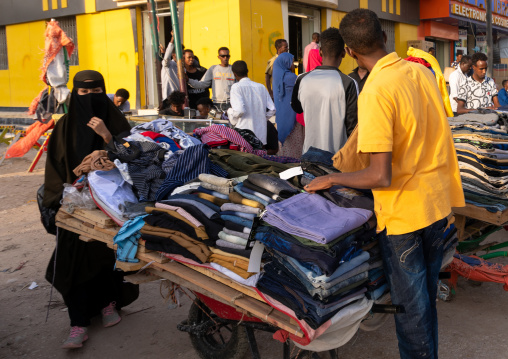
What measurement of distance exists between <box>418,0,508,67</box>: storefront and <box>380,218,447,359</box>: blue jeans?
750 inches

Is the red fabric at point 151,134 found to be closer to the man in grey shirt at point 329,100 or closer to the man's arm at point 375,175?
the man in grey shirt at point 329,100

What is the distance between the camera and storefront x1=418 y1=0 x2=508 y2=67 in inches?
775

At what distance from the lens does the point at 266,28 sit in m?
13.4

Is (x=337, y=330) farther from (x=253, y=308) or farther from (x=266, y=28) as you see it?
(x=266, y=28)

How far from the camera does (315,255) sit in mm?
2227

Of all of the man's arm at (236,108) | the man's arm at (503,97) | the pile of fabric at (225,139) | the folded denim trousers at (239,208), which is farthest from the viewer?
the man's arm at (503,97)

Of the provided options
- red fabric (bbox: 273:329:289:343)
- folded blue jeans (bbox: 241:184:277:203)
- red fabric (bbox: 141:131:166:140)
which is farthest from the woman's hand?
red fabric (bbox: 273:329:289:343)

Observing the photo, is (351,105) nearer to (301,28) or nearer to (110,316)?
(110,316)

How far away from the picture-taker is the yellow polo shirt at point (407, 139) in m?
2.25

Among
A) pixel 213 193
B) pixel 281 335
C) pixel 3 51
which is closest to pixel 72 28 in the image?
pixel 3 51

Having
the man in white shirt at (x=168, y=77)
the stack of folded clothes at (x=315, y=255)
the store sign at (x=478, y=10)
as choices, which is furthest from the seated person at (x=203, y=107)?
the store sign at (x=478, y=10)

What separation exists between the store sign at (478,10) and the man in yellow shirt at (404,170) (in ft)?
62.4

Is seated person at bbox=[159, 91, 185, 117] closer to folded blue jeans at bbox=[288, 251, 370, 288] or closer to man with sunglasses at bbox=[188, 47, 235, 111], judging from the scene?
man with sunglasses at bbox=[188, 47, 235, 111]

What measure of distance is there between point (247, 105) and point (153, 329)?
3.09 metres
